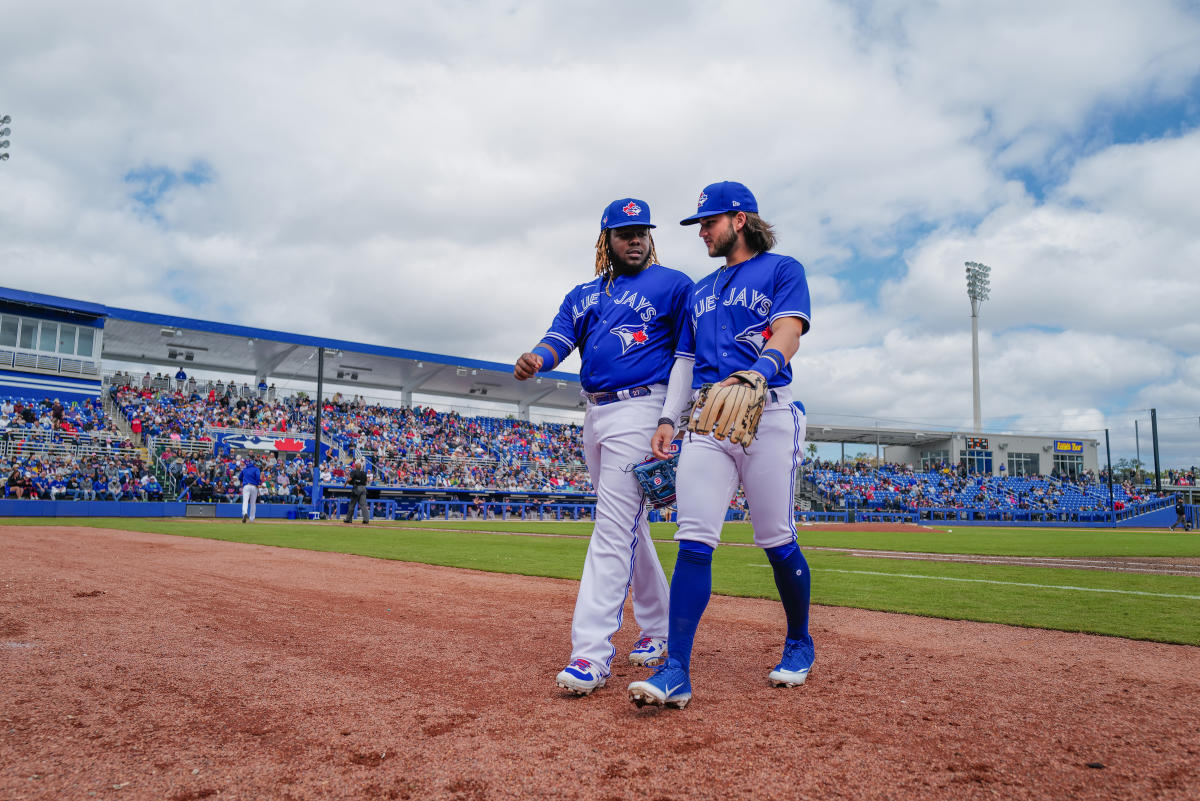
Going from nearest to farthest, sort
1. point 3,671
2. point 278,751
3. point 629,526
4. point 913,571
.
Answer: point 278,751
point 3,671
point 629,526
point 913,571

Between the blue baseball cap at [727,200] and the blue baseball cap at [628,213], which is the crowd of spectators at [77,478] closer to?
the blue baseball cap at [628,213]

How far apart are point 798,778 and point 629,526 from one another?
1384 mm

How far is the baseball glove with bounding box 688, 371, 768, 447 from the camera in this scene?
2643 millimetres

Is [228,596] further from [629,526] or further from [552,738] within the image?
[552,738]

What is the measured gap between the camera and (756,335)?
3061mm

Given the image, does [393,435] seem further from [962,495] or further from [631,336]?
[962,495]

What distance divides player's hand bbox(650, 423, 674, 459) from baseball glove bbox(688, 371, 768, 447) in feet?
0.93

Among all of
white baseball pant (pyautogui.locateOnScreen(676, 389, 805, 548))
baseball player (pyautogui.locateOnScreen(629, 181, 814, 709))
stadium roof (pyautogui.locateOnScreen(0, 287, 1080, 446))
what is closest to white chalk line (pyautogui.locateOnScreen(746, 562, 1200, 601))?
baseball player (pyautogui.locateOnScreen(629, 181, 814, 709))

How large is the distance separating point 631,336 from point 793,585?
4.22 ft

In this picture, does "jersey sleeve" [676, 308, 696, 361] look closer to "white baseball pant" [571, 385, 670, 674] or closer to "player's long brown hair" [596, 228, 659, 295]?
"white baseball pant" [571, 385, 670, 674]

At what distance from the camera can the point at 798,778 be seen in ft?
6.13

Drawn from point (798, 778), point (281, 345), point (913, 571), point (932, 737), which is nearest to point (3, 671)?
point (798, 778)

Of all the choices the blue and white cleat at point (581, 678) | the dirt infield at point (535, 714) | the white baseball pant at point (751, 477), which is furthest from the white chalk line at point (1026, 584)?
the blue and white cleat at point (581, 678)

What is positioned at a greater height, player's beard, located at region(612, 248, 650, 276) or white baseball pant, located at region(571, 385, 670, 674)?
player's beard, located at region(612, 248, 650, 276)
